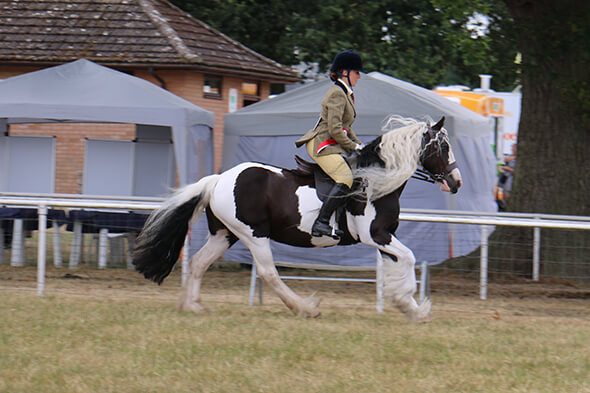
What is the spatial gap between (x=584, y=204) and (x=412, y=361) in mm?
6875

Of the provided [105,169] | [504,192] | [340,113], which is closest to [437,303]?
[340,113]

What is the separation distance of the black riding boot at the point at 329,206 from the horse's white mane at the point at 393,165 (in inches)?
8.4

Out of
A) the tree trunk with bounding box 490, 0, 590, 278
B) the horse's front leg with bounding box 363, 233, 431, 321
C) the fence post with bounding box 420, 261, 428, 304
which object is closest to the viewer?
the horse's front leg with bounding box 363, 233, 431, 321

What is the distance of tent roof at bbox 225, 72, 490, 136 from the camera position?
42.0ft

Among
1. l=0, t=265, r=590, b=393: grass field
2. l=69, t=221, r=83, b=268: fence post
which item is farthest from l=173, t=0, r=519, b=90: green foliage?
l=0, t=265, r=590, b=393: grass field

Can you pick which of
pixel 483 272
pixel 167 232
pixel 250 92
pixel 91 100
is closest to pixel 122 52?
pixel 250 92

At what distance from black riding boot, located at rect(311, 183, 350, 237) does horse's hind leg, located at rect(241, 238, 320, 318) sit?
1.99 ft

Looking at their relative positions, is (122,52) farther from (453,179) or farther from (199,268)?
(453,179)

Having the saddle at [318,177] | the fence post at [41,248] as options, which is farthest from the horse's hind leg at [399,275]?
the fence post at [41,248]

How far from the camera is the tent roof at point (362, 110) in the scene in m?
12.8

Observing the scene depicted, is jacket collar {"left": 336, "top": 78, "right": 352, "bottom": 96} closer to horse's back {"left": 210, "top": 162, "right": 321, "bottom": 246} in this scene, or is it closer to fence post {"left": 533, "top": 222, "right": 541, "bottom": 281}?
horse's back {"left": 210, "top": 162, "right": 321, "bottom": 246}

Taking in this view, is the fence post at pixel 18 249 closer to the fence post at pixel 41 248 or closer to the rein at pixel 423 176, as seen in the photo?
the fence post at pixel 41 248

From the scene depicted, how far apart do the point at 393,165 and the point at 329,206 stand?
27.0 inches

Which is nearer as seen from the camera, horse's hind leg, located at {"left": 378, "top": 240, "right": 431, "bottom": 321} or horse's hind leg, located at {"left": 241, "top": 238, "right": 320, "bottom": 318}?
horse's hind leg, located at {"left": 378, "top": 240, "right": 431, "bottom": 321}
